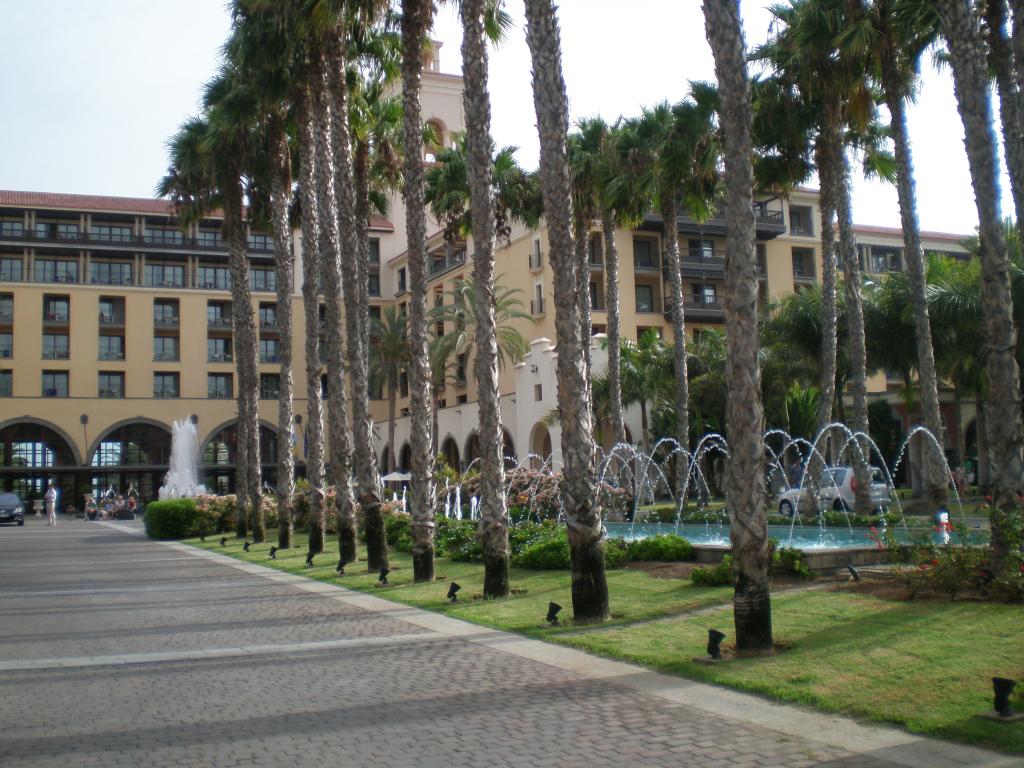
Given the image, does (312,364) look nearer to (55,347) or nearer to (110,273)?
(55,347)

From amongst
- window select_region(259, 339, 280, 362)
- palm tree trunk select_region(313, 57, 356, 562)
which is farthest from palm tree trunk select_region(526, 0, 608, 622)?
window select_region(259, 339, 280, 362)

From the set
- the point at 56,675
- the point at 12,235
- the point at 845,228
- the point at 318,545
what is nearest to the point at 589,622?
the point at 56,675

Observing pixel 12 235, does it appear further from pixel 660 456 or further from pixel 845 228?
Result: pixel 845 228

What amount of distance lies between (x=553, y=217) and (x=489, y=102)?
3536 millimetres

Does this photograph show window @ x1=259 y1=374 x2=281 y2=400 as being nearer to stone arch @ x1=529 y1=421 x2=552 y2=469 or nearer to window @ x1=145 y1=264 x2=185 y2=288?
window @ x1=145 y1=264 x2=185 y2=288

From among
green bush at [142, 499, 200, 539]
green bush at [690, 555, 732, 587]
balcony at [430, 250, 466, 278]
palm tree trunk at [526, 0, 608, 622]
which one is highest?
balcony at [430, 250, 466, 278]

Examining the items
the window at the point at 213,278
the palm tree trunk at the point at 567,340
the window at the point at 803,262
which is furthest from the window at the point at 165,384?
the palm tree trunk at the point at 567,340

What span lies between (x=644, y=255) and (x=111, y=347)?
38788 mm

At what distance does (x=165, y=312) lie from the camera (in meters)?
70.1

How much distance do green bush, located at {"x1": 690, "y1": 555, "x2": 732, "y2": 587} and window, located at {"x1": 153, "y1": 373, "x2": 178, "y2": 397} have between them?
61.5m

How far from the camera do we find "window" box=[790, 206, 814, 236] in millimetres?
61897

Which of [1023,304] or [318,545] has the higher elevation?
[1023,304]

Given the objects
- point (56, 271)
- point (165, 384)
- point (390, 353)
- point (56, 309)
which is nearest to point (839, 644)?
point (390, 353)

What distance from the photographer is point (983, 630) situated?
9250mm
